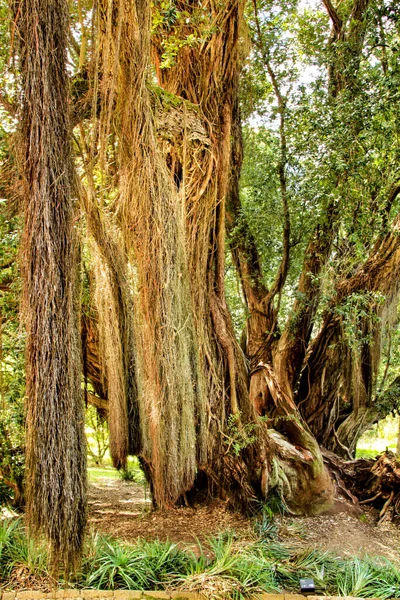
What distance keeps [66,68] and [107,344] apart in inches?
87.3

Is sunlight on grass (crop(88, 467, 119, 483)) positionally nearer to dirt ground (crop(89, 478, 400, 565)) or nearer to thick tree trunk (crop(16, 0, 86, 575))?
dirt ground (crop(89, 478, 400, 565))

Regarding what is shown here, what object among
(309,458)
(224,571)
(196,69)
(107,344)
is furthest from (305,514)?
(196,69)

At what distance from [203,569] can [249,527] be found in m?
1.03

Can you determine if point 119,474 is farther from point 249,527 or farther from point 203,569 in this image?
point 203,569

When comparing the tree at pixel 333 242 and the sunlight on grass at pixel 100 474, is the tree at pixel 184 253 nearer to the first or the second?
the tree at pixel 333 242

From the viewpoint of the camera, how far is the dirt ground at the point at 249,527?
3.92 m

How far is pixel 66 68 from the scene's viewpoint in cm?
253

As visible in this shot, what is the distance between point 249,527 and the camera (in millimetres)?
4047

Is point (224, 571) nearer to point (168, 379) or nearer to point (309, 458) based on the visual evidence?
point (168, 379)

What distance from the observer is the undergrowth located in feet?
9.68

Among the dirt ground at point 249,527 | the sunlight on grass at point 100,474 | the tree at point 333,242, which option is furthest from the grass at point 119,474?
the tree at point 333,242

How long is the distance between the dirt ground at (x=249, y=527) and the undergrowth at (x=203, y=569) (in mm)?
441

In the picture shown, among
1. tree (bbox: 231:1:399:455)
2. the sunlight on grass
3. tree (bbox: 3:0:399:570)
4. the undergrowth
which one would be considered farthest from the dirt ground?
the sunlight on grass

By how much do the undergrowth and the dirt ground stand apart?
441 mm
